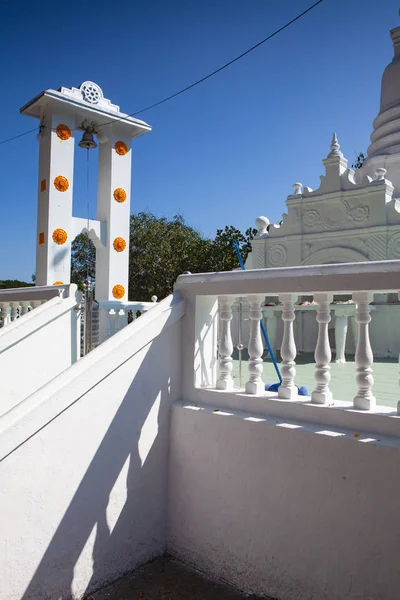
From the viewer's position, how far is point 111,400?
3250mm

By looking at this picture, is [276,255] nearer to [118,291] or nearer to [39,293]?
[118,291]

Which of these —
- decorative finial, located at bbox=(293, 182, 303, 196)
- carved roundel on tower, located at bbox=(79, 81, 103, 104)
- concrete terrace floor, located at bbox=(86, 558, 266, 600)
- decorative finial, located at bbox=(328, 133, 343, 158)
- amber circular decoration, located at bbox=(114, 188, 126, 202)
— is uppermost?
carved roundel on tower, located at bbox=(79, 81, 103, 104)

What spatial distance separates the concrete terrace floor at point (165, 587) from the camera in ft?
9.96

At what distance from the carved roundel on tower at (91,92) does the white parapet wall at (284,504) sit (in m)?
6.46

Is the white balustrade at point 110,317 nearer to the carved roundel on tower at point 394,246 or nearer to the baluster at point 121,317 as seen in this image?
the baluster at point 121,317

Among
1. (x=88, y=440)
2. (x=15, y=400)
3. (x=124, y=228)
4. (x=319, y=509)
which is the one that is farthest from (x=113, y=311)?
(x=319, y=509)

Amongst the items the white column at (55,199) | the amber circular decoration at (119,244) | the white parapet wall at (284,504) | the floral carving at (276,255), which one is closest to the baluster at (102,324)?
the white column at (55,199)

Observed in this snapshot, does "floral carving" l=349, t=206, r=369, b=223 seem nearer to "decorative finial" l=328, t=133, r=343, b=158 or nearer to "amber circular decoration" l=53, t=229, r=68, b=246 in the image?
"decorative finial" l=328, t=133, r=343, b=158

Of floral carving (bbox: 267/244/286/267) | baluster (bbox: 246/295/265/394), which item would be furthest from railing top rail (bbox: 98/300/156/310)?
floral carving (bbox: 267/244/286/267)

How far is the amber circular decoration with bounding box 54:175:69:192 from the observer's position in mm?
7809

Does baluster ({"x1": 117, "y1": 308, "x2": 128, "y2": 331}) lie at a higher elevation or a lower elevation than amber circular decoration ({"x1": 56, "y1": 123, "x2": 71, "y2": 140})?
lower

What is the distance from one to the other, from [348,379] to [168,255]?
16499mm

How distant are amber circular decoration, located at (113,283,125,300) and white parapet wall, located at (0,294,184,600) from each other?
15.9 feet

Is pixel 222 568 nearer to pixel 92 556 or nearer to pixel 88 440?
pixel 92 556
